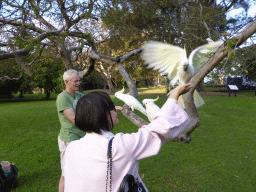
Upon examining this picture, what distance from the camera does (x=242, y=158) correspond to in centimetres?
390

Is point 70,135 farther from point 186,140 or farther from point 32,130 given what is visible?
point 32,130

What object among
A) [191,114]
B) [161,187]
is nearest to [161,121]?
[191,114]

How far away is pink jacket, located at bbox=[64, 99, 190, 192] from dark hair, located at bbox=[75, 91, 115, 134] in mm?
55

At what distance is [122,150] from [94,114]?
233mm

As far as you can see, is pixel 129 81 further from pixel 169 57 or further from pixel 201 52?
pixel 201 52

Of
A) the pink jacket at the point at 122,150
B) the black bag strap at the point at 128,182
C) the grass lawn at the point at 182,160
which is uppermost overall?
the pink jacket at the point at 122,150

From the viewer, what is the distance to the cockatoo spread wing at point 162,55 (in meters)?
2.53

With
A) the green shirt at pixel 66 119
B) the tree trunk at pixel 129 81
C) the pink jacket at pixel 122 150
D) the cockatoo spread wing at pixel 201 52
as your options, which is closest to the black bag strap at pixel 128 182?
the pink jacket at pixel 122 150

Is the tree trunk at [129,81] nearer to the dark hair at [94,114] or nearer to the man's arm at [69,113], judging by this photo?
the man's arm at [69,113]

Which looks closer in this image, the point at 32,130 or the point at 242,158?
the point at 242,158

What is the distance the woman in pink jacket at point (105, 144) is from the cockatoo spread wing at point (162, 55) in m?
1.71

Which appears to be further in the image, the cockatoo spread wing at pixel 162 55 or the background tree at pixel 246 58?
the cockatoo spread wing at pixel 162 55

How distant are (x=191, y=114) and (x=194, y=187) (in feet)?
5.70

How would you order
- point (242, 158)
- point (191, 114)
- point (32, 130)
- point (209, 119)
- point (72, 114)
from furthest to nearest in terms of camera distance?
point (209, 119) < point (32, 130) < point (242, 158) < point (72, 114) < point (191, 114)
